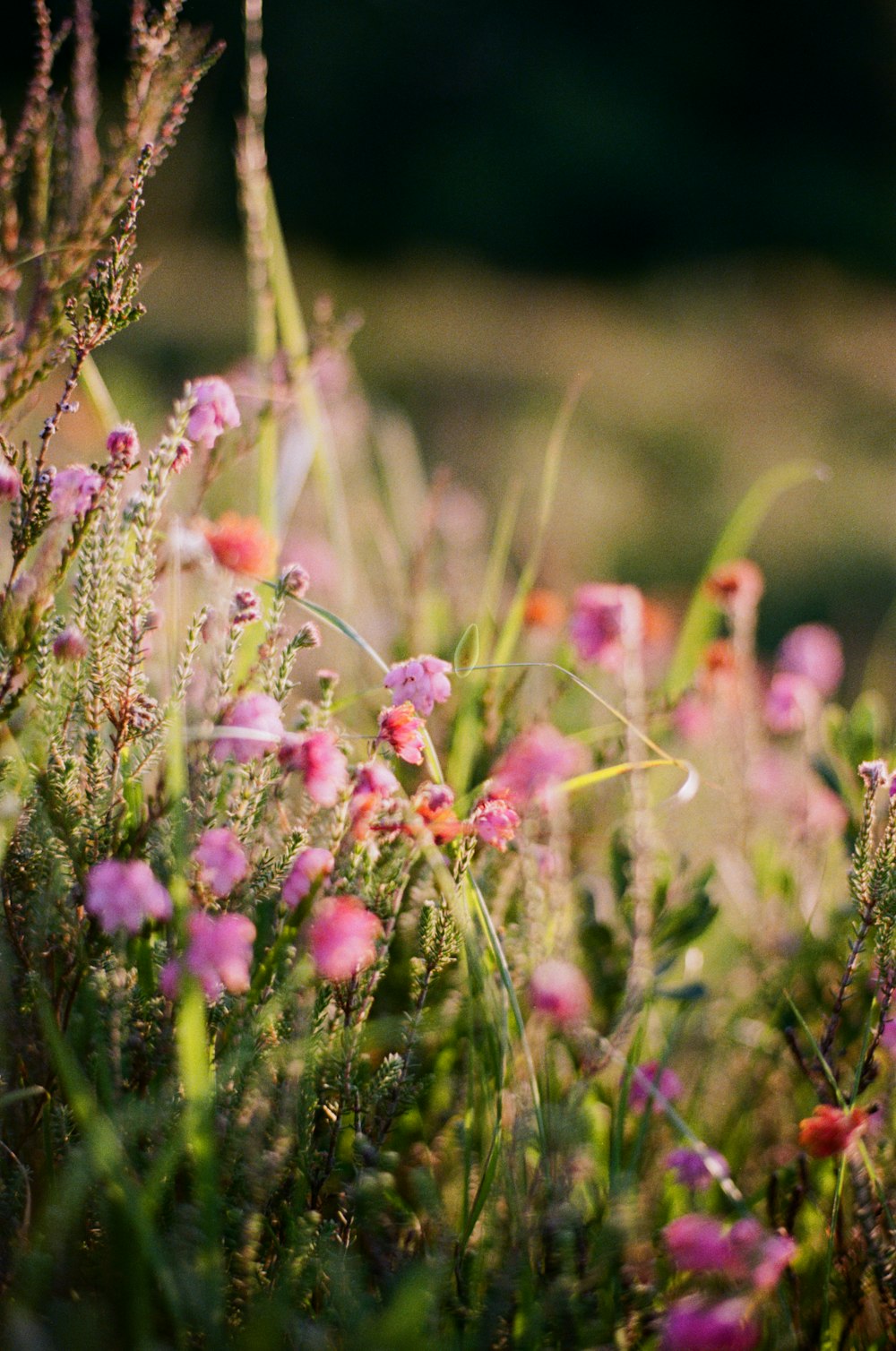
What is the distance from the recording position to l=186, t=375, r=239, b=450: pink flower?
3.16ft

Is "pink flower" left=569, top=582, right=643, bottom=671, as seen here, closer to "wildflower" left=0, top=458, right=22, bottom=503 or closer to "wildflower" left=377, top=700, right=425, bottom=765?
"wildflower" left=377, top=700, right=425, bottom=765

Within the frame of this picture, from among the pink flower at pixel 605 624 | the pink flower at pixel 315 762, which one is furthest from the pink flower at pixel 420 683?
the pink flower at pixel 605 624

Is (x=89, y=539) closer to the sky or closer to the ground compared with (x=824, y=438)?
closer to the sky

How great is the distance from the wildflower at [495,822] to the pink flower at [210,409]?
438mm

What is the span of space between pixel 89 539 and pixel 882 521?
5.23 m

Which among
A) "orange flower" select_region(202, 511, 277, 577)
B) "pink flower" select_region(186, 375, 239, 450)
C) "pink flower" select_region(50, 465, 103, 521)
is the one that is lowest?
"orange flower" select_region(202, 511, 277, 577)

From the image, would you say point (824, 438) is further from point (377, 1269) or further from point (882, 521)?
point (377, 1269)

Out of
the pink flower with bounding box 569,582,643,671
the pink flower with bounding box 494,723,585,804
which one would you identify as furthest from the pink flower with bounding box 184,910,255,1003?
the pink flower with bounding box 569,582,643,671

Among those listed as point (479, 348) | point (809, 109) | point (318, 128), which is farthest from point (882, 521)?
point (809, 109)

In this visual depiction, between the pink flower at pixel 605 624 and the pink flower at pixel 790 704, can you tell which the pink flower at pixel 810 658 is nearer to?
the pink flower at pixel 790 704

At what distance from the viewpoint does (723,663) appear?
59.0 inches

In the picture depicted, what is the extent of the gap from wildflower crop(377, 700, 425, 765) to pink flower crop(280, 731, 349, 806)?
0.21ft

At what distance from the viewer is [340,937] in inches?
30.7

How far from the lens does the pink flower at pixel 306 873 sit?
88 cm
